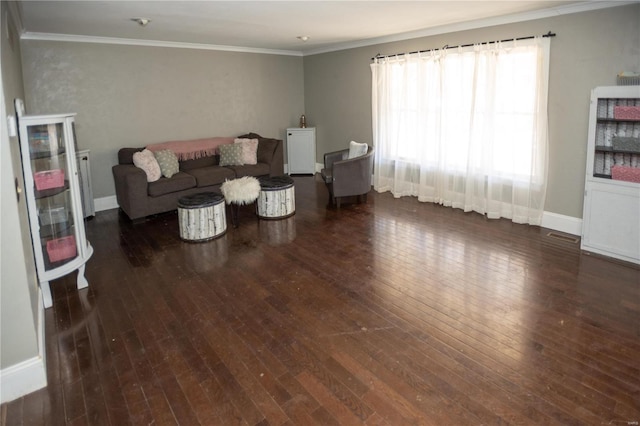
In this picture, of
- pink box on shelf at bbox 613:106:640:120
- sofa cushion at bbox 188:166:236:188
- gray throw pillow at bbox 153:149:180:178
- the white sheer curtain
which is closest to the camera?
pink box on shelf at bbox 613:106:640:120

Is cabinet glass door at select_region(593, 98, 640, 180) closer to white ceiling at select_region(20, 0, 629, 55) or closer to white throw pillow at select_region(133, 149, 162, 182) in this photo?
white ceiling at select_region(20, 0, 629, 55)

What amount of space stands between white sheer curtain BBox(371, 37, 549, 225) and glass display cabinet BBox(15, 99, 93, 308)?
4433 mm

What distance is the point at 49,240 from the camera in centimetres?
331

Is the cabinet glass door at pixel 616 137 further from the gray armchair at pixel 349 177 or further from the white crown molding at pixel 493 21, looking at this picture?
the gray armchair at pixel 349 177

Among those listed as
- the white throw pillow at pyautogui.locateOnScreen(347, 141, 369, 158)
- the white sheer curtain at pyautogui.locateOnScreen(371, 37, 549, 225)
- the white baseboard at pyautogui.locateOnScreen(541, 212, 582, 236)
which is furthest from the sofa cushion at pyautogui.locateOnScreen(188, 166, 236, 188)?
the white baseboard at pyautogui.locateOnScreen(541, 212, 582, 236)

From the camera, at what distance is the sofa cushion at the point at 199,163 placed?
21.1ft

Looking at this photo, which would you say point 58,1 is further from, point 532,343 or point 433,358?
point 532,343

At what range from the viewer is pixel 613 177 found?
13.0ft

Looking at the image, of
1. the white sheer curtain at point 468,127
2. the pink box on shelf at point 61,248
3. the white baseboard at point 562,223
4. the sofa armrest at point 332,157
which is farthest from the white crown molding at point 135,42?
the white baseboard at point 562,223

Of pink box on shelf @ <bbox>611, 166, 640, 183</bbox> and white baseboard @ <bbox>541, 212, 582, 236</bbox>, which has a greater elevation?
pink box on shelf @ <bbox>611, 166, 640, 183</bbox>

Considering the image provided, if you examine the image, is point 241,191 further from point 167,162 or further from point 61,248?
point 61,248

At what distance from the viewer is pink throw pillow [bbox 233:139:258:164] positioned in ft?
22.2

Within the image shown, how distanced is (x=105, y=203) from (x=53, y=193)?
10.0 feet

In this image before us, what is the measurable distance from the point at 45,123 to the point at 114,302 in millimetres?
1471
